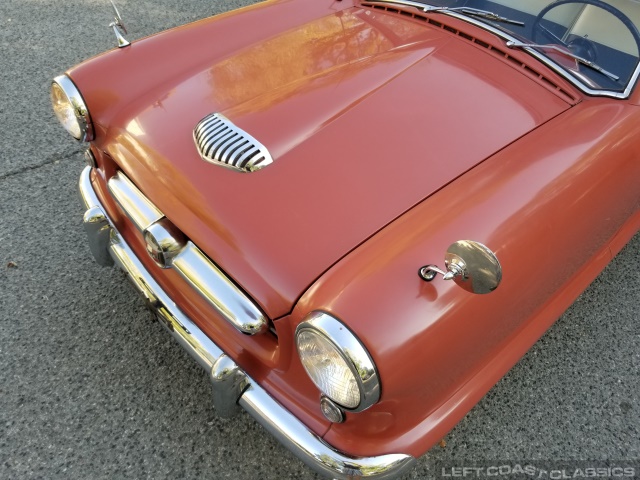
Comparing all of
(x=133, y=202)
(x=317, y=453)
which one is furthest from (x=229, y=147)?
(x=317, y=453)

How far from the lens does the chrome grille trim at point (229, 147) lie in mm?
1517

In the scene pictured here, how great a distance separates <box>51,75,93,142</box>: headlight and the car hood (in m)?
0.08

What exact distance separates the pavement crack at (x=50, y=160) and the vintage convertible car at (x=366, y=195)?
114 cm

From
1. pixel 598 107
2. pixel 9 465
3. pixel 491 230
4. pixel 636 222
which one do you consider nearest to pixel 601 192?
pixel 598 107

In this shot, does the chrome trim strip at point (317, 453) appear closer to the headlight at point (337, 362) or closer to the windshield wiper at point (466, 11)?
the headlight at point (337, 362)

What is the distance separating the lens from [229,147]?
154cm

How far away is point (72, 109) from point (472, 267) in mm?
1491

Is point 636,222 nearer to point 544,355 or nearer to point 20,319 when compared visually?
point 544,355

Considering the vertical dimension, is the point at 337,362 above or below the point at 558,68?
below

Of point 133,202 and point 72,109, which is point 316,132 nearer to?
point 133,202

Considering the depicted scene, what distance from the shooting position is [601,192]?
166 cm

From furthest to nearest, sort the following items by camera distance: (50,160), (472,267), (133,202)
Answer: (50,160), (133,202), (472,267)

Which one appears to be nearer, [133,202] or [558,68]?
[133,202]

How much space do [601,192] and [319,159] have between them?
0.91 m
